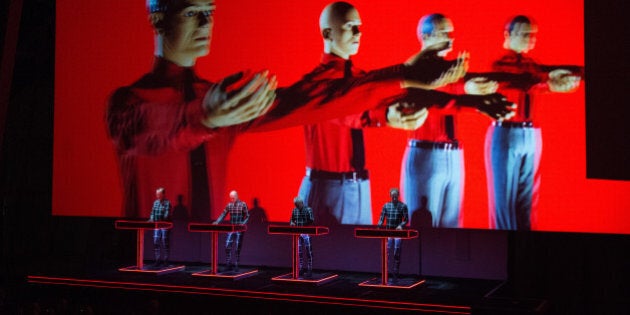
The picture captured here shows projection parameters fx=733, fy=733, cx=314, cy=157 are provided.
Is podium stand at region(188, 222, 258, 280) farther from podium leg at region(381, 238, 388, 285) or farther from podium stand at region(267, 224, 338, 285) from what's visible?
podium leg at region(381, 238, 388, 285)

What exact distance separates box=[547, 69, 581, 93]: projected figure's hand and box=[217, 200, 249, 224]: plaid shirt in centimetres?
423

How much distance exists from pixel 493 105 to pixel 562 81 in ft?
2.78

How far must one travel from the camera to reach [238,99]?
10.4 m

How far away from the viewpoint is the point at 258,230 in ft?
36.3

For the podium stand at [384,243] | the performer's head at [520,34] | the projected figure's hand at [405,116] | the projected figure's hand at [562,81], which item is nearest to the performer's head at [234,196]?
the podium stand at [384,243]

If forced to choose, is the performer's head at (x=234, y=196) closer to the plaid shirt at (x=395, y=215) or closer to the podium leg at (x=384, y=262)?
the plaid shirt at (x=395, y=215)

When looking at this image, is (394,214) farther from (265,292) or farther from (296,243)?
(265,292)

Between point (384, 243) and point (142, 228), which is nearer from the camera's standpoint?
point (384, 243)

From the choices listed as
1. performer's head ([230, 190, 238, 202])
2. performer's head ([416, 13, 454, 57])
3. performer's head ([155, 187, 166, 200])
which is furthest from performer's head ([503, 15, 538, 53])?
performer's head ([155, 187, 166, 200])

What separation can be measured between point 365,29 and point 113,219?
17.3ft

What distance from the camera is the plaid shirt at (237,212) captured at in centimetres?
988

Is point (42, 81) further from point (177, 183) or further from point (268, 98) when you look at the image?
point (268, 98)

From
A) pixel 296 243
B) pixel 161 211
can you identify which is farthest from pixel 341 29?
pixel 161 211

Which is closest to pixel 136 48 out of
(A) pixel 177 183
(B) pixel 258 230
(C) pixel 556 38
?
(A) pixel 177 183
